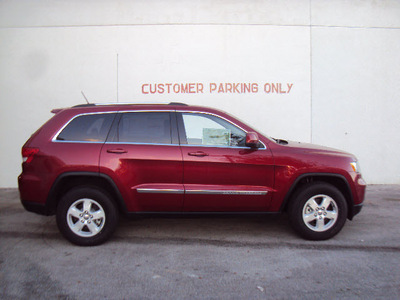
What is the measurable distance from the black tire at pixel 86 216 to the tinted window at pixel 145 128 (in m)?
0.79

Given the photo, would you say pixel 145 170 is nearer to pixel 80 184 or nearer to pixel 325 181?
pixel 80 184

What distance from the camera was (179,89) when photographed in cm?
845

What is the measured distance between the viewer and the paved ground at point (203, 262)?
3221mm

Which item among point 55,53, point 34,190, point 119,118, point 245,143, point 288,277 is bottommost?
point 288,277

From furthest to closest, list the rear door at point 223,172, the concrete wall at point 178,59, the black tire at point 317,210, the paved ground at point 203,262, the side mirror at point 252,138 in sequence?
the concrete wall at point 178,59
the black tire at point 317,210
the rear door at point 223,172
the side mirror at point 252,138
the paved ground at point 203,262

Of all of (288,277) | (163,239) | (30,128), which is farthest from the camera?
(30,128)

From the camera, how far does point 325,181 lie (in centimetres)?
467

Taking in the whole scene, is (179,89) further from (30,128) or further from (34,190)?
(34,190)

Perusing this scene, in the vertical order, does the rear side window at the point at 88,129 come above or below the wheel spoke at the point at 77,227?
above

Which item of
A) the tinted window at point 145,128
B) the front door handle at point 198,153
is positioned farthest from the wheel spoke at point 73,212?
the front door handle at point 198,153

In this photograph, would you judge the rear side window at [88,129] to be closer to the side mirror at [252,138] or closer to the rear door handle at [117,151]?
the rear door handle at [117,151]

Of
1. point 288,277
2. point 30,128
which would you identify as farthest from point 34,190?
point 30,128

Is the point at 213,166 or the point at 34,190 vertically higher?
the point at 213,166

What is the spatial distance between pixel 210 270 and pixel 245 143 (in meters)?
1.62
